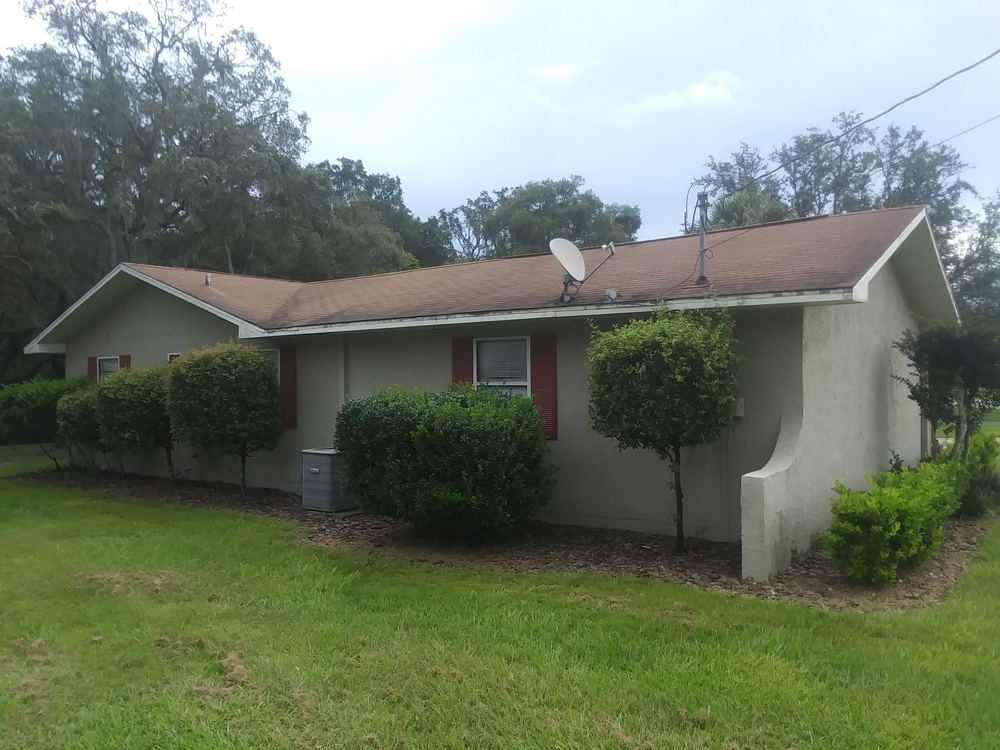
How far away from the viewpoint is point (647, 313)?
318 inches

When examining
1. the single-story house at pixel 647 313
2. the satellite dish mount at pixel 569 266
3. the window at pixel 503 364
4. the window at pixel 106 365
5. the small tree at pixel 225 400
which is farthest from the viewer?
the window at pixel 106 365

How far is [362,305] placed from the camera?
37.9 feet

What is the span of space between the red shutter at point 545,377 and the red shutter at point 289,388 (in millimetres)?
4482

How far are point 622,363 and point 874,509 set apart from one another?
2.41 meters

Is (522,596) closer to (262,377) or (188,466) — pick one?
(262,377)

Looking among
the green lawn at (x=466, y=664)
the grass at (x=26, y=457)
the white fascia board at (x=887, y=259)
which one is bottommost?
the green lawn at (x=466, y=664)

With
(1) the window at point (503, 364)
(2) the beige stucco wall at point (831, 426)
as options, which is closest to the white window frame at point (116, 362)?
(1) the window at point (503, 364)

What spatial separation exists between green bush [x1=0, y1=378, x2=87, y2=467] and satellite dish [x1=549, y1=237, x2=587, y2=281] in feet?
34.7

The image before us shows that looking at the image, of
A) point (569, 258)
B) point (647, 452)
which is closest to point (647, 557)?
point (647, 452)

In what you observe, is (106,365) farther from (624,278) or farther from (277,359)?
(624,278)

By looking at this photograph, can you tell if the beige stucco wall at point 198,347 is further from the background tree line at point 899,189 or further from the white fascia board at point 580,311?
the background tree line at point 899,189

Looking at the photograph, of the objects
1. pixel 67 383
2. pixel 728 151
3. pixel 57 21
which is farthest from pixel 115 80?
pixel 728 151

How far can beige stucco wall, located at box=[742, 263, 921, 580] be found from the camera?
6.60m

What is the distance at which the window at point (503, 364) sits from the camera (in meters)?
9.38
